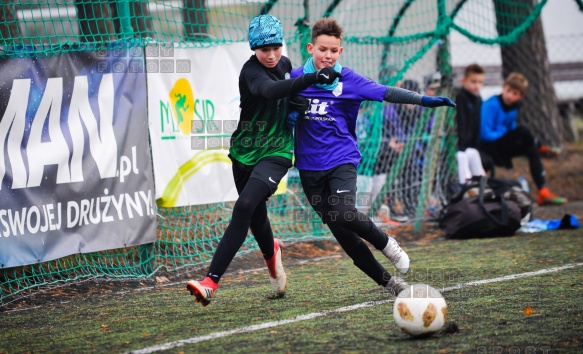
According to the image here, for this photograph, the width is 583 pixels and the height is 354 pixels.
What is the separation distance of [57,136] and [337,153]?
2246 mm

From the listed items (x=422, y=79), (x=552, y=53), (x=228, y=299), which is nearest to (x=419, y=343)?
(x=228, y=299)

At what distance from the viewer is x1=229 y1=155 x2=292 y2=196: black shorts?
214 inches

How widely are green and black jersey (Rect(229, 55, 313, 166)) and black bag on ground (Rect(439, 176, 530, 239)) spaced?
12.8ft

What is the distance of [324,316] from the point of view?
5047 mm

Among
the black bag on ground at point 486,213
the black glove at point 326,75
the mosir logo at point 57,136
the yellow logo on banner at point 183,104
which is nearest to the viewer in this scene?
the black glove at point 326,75

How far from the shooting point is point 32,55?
6.34 m

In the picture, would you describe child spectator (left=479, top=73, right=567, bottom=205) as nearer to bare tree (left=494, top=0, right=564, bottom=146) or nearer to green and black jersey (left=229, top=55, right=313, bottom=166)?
bare tree (left=494, top=0, right=564, bottom=146)

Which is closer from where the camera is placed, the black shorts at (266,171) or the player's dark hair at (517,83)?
the black shorts at (266,171)

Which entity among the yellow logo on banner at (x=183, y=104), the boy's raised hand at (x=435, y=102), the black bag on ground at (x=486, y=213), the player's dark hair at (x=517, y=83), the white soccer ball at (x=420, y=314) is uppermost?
the boy's raised hand at (x=435, y=102)

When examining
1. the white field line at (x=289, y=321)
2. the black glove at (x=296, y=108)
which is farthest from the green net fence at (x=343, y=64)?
the white field line at (x=289, y=321)

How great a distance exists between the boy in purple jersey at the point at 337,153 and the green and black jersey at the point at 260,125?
0.11 meters

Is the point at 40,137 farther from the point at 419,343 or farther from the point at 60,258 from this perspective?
the point at 419,343

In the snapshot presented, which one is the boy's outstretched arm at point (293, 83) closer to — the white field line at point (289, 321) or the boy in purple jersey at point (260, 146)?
the boy in purple jersey at point (260, 146)

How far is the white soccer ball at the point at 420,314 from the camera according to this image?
14.1 ft
